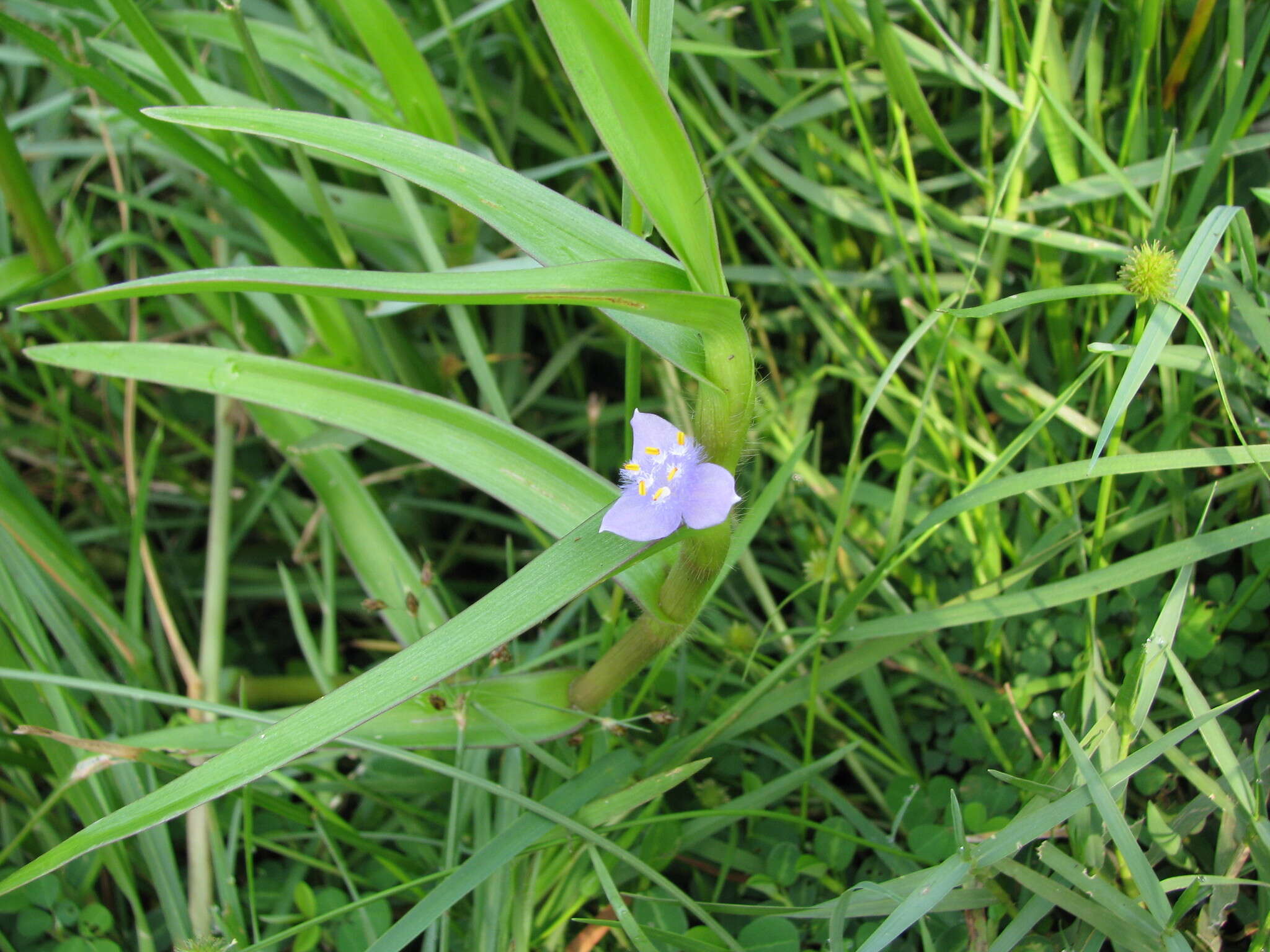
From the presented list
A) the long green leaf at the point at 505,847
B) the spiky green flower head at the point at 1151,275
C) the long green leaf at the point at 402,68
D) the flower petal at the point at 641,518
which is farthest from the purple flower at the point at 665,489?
Result: the long green leaf at the point at 402,68

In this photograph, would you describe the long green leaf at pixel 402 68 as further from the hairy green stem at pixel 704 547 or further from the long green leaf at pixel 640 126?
the hairy green stem at pixel 704 547

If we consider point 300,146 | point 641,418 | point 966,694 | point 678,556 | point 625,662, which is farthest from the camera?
point 300,146

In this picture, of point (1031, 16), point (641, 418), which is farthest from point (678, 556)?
point (1031, 16)

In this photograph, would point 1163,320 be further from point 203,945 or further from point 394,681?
point 203,945

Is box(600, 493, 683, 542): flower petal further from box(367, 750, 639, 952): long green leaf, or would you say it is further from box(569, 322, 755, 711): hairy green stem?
box(367, 750, 639, 952): long green leaf

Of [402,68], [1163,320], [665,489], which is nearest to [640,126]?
[665,489]

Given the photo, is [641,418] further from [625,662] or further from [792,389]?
[792,389]

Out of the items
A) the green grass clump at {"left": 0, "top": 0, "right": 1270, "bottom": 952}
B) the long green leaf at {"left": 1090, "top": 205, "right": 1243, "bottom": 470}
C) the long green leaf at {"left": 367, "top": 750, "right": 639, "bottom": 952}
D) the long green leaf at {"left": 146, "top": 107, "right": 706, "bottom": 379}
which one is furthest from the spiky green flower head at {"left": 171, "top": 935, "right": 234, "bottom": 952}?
the long green leaf at {"left": 1090, "top": 205, "right": 1243, "bottom": 470}
